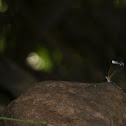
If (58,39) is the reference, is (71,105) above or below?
above

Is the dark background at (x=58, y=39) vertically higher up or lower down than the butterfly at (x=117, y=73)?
lower down

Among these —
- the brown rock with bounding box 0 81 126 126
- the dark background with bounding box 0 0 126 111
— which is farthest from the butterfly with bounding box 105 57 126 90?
the dark background with bounding box 0 0 126 111

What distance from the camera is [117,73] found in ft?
8.78

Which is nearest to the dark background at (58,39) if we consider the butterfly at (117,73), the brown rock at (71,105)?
the butterfly at (117,73)

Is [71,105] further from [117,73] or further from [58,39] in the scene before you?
[58,39]

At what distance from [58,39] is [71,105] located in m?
A: 3.88

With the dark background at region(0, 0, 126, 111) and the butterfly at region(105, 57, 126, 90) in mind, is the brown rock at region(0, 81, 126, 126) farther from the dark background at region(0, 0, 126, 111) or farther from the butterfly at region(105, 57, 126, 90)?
the dark background at region(0, 0, 126, 111)

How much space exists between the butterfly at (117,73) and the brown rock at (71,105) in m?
0.13

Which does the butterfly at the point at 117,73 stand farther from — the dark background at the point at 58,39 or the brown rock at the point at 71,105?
the dark background at the point at 58,39

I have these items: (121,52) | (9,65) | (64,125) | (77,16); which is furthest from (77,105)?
(77,16)

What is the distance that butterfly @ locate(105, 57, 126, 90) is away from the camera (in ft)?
8.49

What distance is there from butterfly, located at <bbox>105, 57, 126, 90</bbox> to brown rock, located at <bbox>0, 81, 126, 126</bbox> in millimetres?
130

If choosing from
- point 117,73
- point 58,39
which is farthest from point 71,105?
point 58,39

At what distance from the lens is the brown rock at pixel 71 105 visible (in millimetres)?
2074
